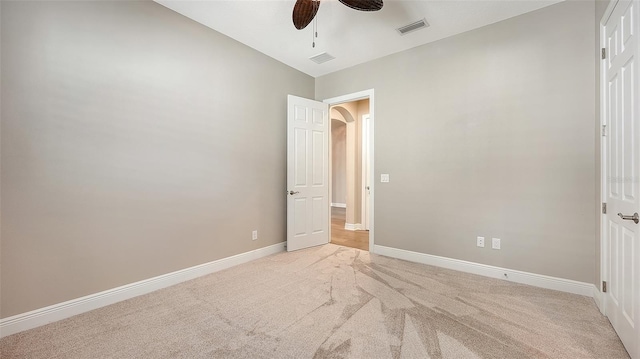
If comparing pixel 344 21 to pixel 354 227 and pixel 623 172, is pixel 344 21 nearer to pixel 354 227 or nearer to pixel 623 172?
pixel 623 172

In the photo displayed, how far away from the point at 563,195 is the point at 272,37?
11.9 ft

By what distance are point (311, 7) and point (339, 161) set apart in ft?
23.5

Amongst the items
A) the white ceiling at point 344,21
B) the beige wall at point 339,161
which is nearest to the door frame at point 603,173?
the white ceiling at point 344,21

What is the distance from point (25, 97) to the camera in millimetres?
1907

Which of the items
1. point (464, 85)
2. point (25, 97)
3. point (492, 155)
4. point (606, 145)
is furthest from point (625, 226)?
point (25, 97)

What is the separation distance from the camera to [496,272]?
2879mm

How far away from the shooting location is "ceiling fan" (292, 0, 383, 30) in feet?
6.72

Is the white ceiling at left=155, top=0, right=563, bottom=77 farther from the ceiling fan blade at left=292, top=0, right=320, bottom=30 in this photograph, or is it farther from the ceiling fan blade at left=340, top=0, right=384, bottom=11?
the ceiling fan blade at left=340, top=0, right=384, bottom=11

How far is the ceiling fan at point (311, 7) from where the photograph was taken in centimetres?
205

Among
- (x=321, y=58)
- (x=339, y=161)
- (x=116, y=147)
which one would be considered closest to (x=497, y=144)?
(x=321, y=58)

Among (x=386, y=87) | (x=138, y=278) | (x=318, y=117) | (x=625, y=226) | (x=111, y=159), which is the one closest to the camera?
(x=625, y=226)

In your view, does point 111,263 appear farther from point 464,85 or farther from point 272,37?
point 464,85

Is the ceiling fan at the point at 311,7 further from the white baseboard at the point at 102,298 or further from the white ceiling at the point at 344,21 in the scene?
the white baseboard at the point at 102,298

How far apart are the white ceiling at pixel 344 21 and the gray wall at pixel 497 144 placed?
8.3 inches
